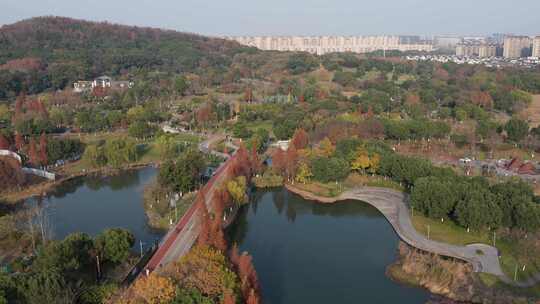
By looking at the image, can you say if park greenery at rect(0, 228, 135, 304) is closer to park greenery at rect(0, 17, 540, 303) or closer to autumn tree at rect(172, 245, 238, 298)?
park greenery at rect(0, 17, 540, 303)

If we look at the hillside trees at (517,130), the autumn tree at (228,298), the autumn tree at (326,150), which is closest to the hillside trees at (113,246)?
the autumn tree at (228,298)

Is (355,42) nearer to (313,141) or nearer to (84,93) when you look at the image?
(84,93)

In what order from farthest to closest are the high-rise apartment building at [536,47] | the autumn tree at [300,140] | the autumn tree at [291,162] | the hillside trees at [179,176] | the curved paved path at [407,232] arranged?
the high-rise apartment building at [536,47], the autumn tree at [300,140], the autumn tree at [291,162], the hillside trees at [179,176], the curved paved path at [407,232]

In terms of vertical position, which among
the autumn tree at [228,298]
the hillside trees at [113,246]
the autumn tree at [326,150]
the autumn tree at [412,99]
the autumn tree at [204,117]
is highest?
the autumn tree at [412,99]

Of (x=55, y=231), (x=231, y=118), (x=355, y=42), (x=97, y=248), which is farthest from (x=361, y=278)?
(x=355, y=42)

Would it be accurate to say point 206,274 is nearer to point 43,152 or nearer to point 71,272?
point 71,272

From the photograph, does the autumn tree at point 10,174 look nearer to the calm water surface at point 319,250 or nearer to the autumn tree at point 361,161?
the calm water surface at point 319,250

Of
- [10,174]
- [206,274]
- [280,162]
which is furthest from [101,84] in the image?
[206,274]
